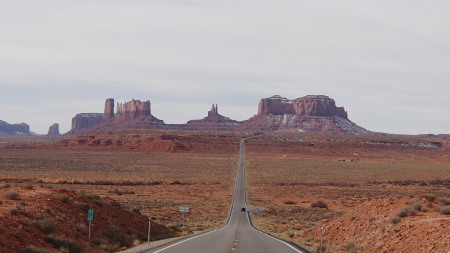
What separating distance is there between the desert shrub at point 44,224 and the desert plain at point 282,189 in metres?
0.97

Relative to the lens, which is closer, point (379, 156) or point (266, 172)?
point (266, 172)

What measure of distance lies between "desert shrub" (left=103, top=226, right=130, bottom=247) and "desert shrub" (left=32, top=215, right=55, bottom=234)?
10.9 feet

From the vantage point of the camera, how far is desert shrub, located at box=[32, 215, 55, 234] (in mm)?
17266

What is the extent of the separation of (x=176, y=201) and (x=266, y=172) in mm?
50420

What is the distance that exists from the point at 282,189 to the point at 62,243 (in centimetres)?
6027

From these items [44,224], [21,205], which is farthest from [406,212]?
[21,205]

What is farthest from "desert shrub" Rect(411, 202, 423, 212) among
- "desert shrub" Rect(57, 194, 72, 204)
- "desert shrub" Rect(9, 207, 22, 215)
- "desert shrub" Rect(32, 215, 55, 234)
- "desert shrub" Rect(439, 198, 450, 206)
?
"desert shrub" Rect(9, 207, 22, 215)

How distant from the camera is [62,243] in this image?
16.6 m

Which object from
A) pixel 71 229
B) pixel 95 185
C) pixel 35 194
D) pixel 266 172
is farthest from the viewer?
pixel 266 172

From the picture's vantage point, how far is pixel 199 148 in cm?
17262

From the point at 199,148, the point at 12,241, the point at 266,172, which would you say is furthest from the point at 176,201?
the point at 199,148

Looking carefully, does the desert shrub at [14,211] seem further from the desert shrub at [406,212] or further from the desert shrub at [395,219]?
the desert shrub at [406,212]

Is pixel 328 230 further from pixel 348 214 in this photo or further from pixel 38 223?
pixel 38 223

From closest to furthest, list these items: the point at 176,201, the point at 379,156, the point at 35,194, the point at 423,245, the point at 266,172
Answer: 1. the point at 423,245
2. the point at 35,194
3. the point at 176,201
4. the point at 266,172
5. the point at 379,156
